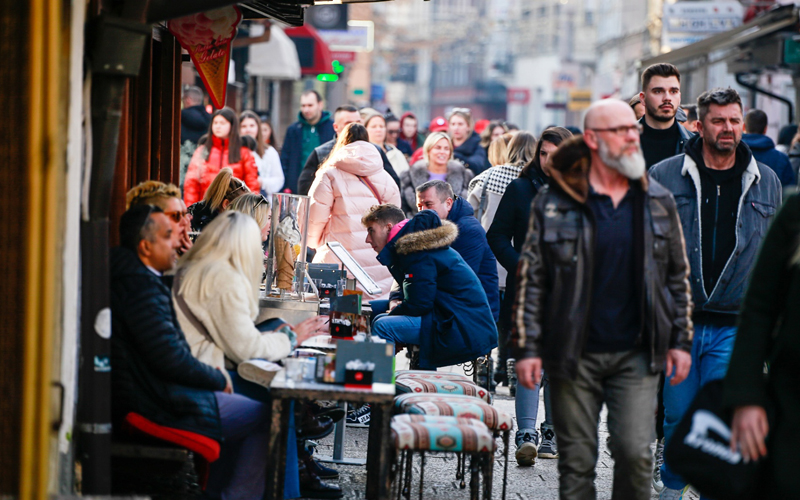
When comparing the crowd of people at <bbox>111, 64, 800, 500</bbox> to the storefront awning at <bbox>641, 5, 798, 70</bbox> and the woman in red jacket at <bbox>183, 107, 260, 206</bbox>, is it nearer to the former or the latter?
the woman in red jacket at <bbox>183, 107, 260, 206</bbox>

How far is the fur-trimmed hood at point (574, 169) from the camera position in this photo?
4.43 meters

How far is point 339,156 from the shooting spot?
891cm

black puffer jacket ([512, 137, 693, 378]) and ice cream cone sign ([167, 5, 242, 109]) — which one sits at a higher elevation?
ice cream cone sign ([167, 5, 242, 109])

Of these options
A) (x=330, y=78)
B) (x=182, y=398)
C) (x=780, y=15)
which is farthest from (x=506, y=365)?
(x=330, y=78)

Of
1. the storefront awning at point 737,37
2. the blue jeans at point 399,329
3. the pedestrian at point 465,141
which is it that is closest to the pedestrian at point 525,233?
the blue jeans at point 399,329

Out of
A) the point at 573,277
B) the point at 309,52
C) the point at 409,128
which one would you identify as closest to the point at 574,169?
the point at 573,277

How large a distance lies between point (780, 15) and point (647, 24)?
3012 cm

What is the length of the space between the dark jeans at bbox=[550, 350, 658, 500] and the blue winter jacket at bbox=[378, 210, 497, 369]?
231 centimetres

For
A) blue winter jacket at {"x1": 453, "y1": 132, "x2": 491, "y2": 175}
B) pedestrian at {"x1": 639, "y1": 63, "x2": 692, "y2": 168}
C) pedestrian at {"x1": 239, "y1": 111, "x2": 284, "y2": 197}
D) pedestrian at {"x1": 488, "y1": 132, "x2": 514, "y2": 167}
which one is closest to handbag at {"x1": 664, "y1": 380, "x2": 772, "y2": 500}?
pedestrian at {"x1": 639, "y1": 63, "x2": 692, "y2": 168}

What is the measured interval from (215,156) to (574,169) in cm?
688

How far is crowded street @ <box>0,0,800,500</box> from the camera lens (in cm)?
378

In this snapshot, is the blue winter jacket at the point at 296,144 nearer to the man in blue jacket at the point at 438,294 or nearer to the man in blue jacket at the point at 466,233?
the man in blue jacket at the point at 466,233

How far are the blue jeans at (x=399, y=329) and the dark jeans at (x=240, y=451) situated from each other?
6.30ft

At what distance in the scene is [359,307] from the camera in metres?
5.85
